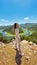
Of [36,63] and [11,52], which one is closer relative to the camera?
[36,63]

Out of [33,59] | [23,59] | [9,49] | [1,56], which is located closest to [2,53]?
[1,56]

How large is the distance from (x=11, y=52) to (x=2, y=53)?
72 centimetres

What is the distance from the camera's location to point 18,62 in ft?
24.8

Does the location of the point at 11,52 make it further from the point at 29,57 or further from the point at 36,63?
the point at 36,63

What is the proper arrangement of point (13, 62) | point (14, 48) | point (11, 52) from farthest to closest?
point (14, 48)
point (11, 52)
point (13, 62)

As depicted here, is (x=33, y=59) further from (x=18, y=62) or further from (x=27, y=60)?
(x=18, y=62)

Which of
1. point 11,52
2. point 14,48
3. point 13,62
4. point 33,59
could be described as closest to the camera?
point 13,62

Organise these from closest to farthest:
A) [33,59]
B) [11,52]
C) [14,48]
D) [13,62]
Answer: [13,62] < [33,59] < [11,52] < [14,48]

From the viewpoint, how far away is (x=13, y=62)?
293 inches

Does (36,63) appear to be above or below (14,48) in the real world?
Answer: below

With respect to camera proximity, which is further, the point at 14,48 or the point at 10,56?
the point at 14,48

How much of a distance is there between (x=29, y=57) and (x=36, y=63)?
73cm

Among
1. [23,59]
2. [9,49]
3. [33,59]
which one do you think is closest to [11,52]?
[9,49]

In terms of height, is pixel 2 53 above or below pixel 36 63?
above
